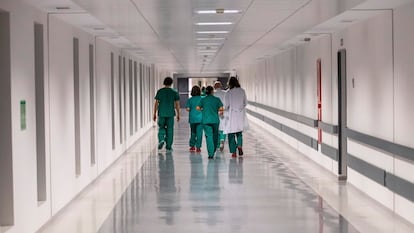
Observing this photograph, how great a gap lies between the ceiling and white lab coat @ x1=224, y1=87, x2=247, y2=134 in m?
1.11

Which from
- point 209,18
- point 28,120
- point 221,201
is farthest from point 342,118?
point 28,120

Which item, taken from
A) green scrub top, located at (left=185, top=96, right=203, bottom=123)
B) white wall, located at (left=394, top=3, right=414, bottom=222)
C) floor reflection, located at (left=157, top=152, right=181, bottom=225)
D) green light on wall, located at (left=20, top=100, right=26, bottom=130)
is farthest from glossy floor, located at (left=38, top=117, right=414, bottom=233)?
green scrub top, located at (left=185, top=96, right=203, bottom=123)

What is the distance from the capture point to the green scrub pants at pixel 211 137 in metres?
14.5

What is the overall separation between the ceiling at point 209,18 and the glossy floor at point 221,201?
241 cm

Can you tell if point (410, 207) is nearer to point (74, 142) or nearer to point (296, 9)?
point (296, 9)

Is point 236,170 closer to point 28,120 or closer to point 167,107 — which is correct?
point 167,107

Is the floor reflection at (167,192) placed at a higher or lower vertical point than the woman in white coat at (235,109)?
lower

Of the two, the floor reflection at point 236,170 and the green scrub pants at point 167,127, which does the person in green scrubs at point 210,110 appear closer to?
the floor reflection at point 236,170

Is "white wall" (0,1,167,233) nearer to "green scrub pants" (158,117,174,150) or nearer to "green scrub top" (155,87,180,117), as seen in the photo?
"green scrub top" (155,87,180,117)

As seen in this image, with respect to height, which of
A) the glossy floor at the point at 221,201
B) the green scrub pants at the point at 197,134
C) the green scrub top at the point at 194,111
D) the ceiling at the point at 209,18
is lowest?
the glossy floor at the point at 221,201

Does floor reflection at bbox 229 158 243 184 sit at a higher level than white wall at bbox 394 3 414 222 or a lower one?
lower

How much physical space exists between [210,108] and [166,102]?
1492 mm

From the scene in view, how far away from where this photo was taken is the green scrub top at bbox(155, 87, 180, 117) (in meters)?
15.8

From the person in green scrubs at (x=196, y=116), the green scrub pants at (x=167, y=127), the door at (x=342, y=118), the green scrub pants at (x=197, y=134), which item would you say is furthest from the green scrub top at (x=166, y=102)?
the door at (x=342, y=118)
